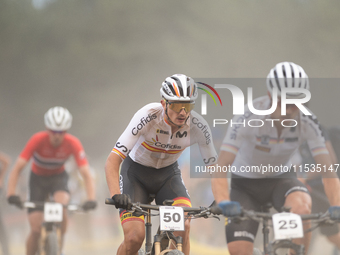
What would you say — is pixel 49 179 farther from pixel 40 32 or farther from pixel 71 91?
pixel 40 32

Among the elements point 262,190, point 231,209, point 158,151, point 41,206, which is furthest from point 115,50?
point 231,209

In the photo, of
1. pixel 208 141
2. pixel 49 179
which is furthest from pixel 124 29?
pixel 208 141

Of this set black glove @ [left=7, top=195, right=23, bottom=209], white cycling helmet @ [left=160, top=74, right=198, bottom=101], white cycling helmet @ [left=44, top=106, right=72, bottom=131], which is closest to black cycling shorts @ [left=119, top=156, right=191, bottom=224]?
white cycling helmet @ [left=160, top=74, right=198, bottom=101]

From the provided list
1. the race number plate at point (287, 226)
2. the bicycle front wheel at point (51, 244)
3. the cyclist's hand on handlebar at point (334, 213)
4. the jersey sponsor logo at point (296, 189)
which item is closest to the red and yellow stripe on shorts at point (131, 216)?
the jersey sponsor logo at point (296, 189)

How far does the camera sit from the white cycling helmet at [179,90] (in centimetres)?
363

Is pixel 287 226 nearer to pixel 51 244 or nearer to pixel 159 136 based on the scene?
pixel 159 136

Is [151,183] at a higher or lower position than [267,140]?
lower

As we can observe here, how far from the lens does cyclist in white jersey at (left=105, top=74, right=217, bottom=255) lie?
3.62 metres

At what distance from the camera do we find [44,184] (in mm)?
6586

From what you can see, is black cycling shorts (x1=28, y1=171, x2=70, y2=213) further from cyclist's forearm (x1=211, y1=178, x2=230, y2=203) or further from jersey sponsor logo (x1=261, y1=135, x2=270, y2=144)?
jersey sponsor logo (x1=261, y1=135, x2=270, y2=144)

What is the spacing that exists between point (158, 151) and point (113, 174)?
532 millimetres

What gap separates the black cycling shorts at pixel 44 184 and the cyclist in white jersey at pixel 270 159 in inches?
135

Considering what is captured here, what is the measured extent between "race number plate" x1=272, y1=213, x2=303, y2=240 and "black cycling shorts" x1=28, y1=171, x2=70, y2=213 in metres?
4.12

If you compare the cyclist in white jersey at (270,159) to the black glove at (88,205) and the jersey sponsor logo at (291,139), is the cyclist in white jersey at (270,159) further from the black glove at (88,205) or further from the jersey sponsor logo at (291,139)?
the black glove at (88,205)
